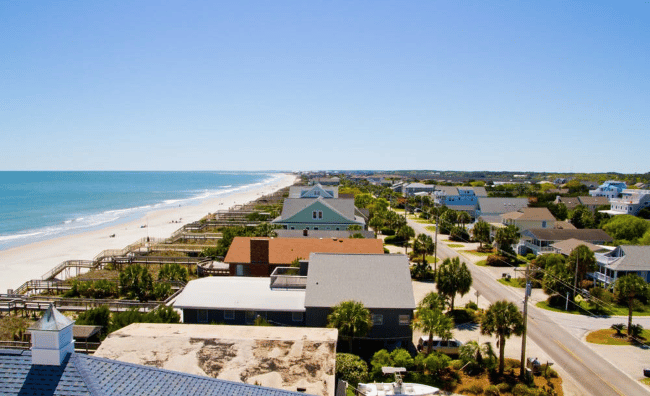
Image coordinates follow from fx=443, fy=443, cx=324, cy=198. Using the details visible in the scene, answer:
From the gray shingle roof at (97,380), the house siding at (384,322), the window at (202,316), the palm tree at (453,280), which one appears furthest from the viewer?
the palm tree at (453,280)

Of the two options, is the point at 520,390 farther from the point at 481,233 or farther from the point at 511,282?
the point at 481,233

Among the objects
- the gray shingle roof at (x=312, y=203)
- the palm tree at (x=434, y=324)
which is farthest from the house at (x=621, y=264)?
the gray shingle roof at (x=312, y=203)

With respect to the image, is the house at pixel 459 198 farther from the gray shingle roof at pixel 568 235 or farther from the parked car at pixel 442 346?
the parked car at pixel 442 346

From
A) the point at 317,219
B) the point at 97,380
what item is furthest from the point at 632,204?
the point at 97,380

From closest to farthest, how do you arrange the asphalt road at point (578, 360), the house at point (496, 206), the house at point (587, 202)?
the asphalt road at point (578, 360) < the house at point (496, 206) < the house at point (587, 202)

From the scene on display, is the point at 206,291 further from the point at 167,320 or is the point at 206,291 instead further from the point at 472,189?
the point at 472,189

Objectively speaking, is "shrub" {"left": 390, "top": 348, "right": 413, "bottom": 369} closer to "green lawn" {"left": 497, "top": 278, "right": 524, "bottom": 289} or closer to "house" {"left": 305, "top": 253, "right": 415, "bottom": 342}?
"house" {"left": 305, "top": 253, "right": 415, "bottom": 342}
